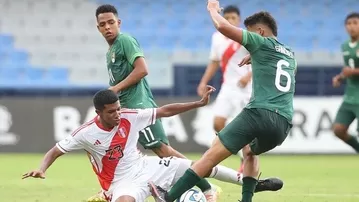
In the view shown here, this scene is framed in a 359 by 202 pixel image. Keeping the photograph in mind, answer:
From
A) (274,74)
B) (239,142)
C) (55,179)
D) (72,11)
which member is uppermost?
(72,11)

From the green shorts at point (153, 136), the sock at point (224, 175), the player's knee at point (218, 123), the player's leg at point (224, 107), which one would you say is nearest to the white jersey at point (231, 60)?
the player's leg at point (224, 107)

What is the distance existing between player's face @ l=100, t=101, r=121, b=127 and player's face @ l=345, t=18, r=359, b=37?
5960 mm

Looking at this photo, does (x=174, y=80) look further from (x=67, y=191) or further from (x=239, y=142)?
(x=239, y=142)

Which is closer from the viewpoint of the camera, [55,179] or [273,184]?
[273,184]

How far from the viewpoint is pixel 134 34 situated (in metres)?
20.9

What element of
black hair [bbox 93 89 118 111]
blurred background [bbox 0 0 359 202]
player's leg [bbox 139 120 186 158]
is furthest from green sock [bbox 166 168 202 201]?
blurred background [bbox 0 0 359 202]

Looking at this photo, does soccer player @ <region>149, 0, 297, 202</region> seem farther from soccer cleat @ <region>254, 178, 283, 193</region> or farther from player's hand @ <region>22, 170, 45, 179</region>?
player's hand @ <region>22, 170, 45, 179</region>

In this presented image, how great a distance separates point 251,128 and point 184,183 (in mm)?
748

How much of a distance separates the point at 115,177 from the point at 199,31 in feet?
44.1

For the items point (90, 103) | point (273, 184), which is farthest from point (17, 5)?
point (273, 184)

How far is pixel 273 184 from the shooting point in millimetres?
8281

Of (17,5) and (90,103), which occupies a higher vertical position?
(17,5)

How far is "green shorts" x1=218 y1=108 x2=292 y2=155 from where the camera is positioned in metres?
7.49

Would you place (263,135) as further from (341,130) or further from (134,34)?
(134,34)
